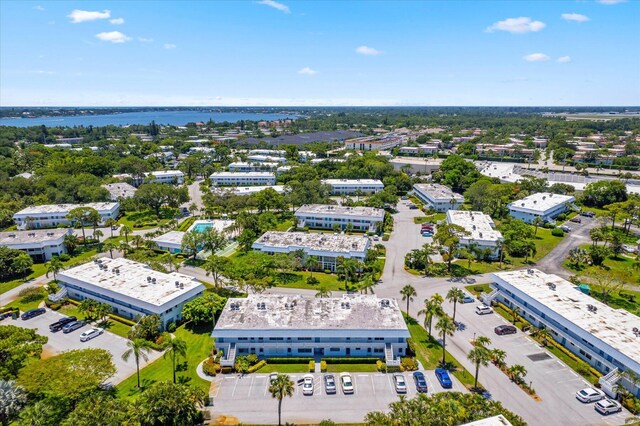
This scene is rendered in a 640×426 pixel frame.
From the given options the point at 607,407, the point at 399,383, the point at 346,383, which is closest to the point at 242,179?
the point at 346,383

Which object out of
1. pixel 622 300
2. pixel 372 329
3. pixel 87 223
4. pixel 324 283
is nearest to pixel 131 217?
pixel 87 223

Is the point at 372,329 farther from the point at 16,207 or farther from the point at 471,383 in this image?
the point at 16,207

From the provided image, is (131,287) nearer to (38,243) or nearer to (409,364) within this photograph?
(38,243)

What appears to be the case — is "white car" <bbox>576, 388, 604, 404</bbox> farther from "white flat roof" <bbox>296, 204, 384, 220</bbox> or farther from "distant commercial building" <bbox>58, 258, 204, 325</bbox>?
"white flat roof" <bbox>296, 204, 384, 220</bbox>

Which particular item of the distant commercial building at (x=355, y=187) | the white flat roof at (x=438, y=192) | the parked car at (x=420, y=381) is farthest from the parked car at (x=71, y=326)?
the white flat roof at (x=438, y=192)

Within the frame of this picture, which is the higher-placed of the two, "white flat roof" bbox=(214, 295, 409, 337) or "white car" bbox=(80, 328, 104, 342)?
"white flat roof" bbox=(214, 295, 409, 337)

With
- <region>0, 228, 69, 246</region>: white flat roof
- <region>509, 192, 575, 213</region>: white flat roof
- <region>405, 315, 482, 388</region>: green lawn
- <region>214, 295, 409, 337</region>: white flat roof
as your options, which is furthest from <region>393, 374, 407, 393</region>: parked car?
<region>0, 228, 69, 246</region>: white flat roof
